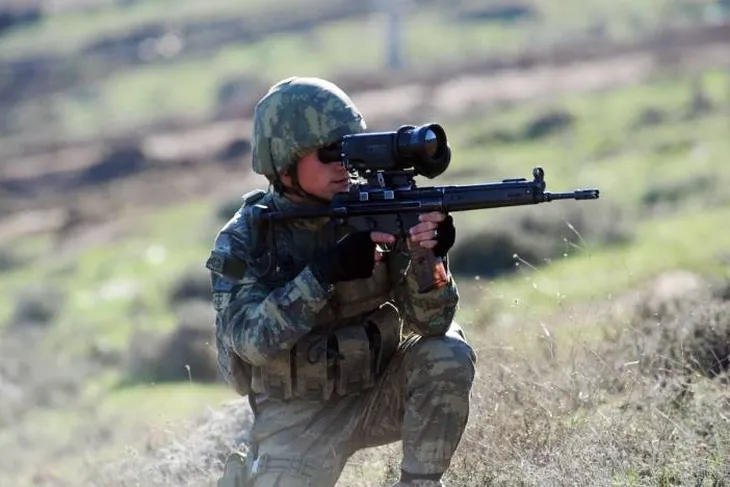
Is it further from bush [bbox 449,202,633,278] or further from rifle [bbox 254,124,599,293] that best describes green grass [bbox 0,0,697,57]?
rifle [bbox 254,124,599,293]

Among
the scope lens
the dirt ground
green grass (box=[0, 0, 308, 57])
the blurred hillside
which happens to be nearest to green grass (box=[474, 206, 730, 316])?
the scope lens

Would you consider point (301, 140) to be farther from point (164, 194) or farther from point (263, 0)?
point (263, 0)

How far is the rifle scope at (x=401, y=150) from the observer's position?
516 centimetres

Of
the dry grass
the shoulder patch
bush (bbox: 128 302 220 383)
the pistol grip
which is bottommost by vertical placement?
bush (bbox: 128 302 220 383)

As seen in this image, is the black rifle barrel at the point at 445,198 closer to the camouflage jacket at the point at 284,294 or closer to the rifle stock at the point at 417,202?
the rifle stock at the point at 417,202

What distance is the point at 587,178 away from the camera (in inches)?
857

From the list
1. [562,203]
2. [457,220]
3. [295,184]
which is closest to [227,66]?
[457,220]

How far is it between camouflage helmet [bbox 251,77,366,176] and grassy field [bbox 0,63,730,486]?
1298 mm

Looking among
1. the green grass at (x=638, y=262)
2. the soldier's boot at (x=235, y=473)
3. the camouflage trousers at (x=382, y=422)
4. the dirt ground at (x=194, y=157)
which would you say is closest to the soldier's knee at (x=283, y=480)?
the camouflage trousers at (x=382, y=422)

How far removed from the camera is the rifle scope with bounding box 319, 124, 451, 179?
516 centimetres

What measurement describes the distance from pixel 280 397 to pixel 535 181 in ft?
4.40

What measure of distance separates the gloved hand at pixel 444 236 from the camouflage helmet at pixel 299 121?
0.59 m

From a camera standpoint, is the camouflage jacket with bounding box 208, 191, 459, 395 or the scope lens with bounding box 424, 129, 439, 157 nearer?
the scope lens with bounding box 424, 129, 439, 157

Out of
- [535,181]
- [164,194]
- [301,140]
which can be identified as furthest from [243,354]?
[164,194]
